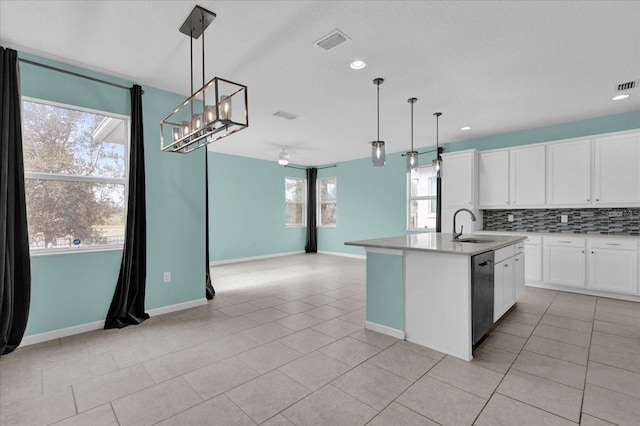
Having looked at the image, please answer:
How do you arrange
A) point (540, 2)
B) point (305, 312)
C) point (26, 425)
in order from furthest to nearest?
point (305, 312)
point (540, 2)
point (26, 425)

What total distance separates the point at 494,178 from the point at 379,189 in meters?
2.81

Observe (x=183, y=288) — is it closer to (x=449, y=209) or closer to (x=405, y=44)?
(x=405, y=44)

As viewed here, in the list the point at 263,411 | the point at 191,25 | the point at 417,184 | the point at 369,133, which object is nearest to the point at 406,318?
the point at 263,411

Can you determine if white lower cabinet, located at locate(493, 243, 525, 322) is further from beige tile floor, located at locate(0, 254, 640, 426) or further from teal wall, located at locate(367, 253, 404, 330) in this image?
teal wall, located at locate(367, 253, 404, 330)

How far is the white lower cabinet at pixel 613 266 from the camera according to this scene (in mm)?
4094

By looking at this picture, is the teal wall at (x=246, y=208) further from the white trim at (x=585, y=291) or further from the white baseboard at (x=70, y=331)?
the white trim at (x=585, y=291)

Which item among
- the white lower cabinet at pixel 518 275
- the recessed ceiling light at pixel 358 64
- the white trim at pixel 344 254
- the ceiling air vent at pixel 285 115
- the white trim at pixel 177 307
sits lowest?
the white trim at pixel 344 254

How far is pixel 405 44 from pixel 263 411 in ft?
9.91

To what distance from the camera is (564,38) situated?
256 centimetres

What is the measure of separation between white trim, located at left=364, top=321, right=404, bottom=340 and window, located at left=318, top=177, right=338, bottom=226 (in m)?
5.81

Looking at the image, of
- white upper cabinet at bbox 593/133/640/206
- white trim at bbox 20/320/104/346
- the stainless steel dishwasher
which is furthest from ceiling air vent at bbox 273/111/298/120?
white upper cabinet at bbox 593/133/640/206

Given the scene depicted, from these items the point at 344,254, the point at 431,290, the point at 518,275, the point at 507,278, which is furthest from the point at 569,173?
the point at 344,254

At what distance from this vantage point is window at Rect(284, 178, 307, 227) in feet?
29.0

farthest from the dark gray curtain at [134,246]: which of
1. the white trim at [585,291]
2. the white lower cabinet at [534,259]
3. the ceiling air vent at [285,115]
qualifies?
the white trim at [585,291]
